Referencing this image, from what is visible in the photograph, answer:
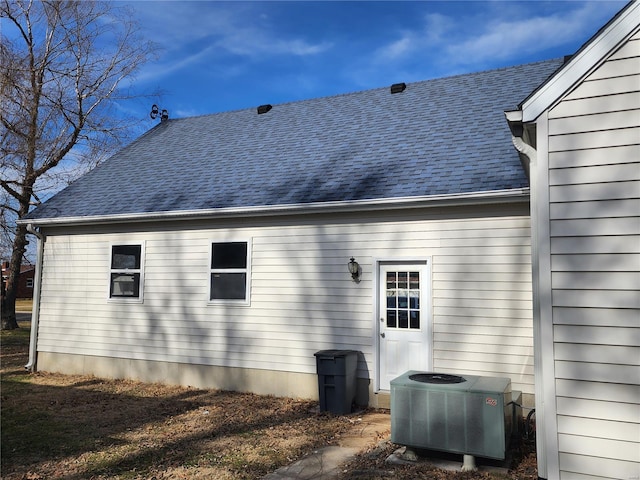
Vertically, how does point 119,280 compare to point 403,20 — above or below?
below

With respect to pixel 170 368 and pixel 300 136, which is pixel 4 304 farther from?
pixel 300 136

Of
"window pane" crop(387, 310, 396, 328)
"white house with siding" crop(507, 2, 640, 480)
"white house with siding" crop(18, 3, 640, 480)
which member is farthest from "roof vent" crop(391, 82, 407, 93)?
"white house with siding" crop(507, 2, 640, 480)

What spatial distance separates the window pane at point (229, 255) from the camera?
874 cm

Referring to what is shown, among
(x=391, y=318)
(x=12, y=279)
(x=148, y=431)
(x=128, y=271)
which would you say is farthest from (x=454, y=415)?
(x=12, y=279)

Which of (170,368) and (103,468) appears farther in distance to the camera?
(170,368)

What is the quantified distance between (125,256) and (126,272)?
13.3 inches

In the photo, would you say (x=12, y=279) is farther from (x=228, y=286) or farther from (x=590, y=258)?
(x=590, y=258)

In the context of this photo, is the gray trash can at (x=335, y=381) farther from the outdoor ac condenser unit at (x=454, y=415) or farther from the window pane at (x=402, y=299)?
the outdoor ac condenser unit at (x=454, y=415)

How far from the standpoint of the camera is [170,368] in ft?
30.0

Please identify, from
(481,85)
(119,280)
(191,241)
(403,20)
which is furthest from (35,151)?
(481,85)

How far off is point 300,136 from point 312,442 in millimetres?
6778

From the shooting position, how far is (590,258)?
417 cm

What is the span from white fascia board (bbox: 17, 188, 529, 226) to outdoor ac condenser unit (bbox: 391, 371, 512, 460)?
260 cm

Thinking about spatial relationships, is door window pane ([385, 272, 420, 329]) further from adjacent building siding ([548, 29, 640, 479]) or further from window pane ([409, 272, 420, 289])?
adjacent building siding ([548, 29, 640, 479])
